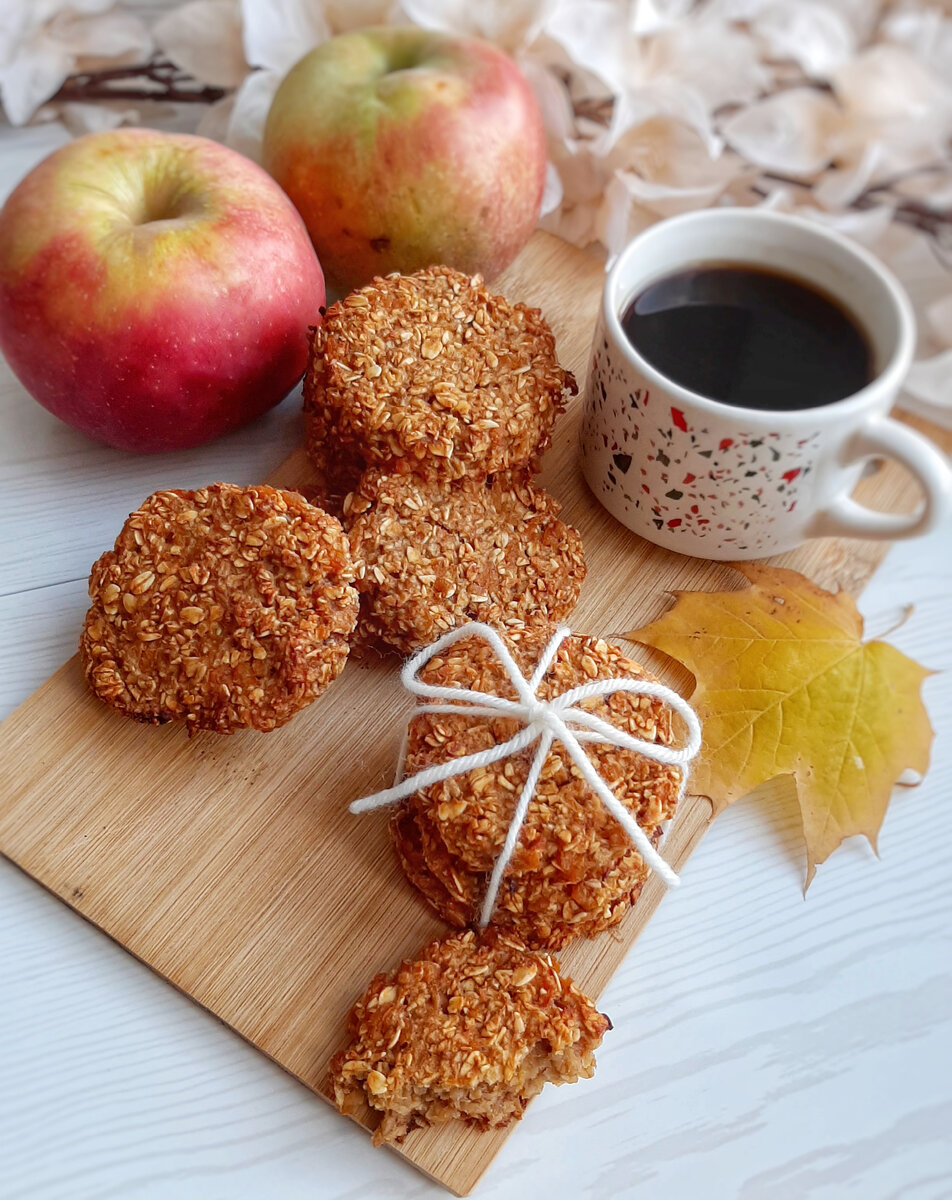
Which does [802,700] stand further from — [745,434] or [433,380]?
[433,380]

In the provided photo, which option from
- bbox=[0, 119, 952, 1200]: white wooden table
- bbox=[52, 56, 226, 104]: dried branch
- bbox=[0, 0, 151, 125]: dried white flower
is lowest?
bbox=[0, 119, 952, 1200]: white wooden table

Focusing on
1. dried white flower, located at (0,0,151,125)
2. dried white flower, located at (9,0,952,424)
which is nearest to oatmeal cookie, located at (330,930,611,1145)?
dried white flower, located at (9,0,952,424)

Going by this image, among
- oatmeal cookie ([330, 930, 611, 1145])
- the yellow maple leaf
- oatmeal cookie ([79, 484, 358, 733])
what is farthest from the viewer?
the yellow maple leaf

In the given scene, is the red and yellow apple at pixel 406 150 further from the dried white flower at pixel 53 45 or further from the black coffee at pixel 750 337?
the dried white flower at pixel 53 45

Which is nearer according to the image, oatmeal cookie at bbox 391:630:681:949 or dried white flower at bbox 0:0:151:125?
oatmeal cookie at bbox 391:630:681:949

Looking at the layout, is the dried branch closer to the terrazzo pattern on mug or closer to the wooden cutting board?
the terrazzo pattern on mug

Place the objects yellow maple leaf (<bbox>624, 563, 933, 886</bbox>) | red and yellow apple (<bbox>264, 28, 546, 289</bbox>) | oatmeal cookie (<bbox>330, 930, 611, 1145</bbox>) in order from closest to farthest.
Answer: oatmeal cookie (<bbox>330, 930, 611, 1145</bbox>) < yellow maple leaf (<bbox>624, 563, 933, 886</bbox>) < red and yellow apple (<bbox>264, 28, 546, 289</bbox>)

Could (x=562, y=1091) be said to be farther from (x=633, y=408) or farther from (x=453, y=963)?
(x=633, y=408)
